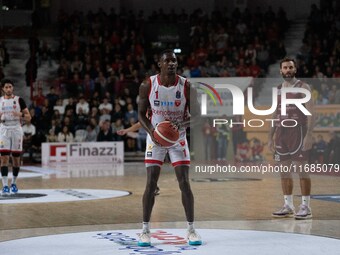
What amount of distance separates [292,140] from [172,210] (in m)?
2.04

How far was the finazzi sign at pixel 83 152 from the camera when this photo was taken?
23.0 m

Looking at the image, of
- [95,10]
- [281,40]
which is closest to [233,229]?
[281,40]

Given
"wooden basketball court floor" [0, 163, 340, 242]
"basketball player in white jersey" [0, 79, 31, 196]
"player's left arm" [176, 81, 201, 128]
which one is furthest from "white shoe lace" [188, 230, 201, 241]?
"basketball player in white jersey" [0, 79, 31, 196]

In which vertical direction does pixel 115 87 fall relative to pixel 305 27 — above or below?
below

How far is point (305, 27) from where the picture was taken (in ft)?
102

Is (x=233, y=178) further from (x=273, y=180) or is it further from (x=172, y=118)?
(x=172, y=118)

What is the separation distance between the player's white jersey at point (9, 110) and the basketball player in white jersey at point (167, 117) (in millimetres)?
5751

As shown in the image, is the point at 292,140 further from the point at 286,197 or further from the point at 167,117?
the point at 167,117

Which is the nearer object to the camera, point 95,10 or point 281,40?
point 281,40

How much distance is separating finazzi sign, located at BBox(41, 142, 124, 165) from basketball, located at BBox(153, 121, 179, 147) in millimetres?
15614

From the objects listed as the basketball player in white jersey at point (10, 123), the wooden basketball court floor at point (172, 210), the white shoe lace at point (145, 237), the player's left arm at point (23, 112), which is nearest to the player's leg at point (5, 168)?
the basketball player in white jersey at point (10, 123)

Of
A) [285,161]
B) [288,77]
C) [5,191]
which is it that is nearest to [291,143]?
[285,161]

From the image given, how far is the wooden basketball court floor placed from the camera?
909cm

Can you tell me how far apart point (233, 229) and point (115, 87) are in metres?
16.8
